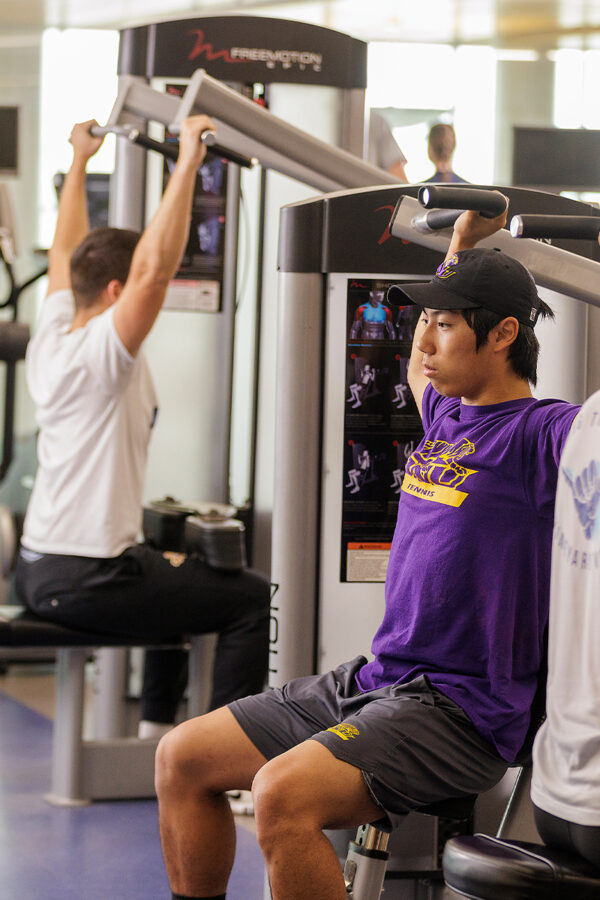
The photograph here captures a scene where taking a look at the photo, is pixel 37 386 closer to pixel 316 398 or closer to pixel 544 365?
pixel 316 398

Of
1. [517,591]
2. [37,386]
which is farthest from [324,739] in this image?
[37,386]

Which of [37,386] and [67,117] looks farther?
[67,117]

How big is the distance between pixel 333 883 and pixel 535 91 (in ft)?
26.3

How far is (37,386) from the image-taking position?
3236 millimetres

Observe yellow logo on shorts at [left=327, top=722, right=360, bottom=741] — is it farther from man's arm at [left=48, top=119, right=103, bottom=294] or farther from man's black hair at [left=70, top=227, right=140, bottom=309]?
man's arm at [left=48, top=119, right=103, bottom=294]

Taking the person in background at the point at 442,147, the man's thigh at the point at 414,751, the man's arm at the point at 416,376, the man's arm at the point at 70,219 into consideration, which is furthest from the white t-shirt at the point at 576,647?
the person in background at the point at 442,147

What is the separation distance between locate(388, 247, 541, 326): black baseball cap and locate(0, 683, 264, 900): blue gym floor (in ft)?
4.77

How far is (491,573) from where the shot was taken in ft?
6.02

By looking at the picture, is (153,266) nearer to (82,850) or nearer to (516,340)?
(516,340)

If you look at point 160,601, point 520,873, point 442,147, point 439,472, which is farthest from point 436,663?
point 442,147

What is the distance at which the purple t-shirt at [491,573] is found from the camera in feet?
5.96

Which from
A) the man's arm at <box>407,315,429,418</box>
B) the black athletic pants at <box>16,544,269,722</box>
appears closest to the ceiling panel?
the black athletic pants at <box>16,544,269,722</box>

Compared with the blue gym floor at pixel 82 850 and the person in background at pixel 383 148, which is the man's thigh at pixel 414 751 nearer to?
the blue gym floor at pixel 82 850

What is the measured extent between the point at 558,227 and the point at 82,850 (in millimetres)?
1954
